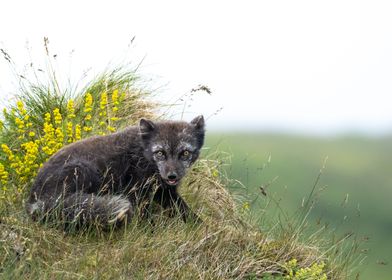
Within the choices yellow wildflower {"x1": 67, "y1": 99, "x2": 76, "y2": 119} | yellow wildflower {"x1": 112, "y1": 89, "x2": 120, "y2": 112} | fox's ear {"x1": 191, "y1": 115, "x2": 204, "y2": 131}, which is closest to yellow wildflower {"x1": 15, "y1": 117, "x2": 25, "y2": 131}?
yellow wildflower {"x1": 67, "y1": 99, "x2": 76, "y2": 119}

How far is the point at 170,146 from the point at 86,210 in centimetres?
135

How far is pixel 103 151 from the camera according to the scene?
8.52m

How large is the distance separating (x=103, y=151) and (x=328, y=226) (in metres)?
2.79

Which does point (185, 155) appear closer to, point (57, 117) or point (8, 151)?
point (57, 117)

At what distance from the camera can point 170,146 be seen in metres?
8.49

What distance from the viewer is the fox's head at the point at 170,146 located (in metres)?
8.35

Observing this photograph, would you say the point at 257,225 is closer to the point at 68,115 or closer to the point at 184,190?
the point at 184,190

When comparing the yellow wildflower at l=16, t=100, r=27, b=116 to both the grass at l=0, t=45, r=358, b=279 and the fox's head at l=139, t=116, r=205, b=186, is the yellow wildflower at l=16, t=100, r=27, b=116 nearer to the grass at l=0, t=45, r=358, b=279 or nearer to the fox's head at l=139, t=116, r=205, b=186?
the grass at l=0, t=45, r=358, b=279

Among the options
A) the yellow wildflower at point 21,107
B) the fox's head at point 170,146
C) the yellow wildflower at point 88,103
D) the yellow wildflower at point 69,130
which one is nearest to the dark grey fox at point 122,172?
the fox's head at point 170,146

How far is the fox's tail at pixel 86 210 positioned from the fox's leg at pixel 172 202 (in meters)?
0.81

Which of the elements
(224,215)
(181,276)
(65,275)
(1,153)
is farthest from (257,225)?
(1,153)

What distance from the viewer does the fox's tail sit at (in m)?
7.59

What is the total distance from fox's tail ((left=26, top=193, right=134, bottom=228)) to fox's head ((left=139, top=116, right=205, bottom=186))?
2.46 feet

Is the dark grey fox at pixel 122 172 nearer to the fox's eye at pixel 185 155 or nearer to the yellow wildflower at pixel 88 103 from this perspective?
the fox's eye at pixel 185 155
